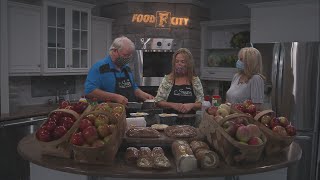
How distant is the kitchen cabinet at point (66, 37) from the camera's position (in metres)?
4.58

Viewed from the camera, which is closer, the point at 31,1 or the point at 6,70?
the point at 6,70

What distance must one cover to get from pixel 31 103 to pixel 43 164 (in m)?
3.50

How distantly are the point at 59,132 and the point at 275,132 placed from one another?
1086 millimetres

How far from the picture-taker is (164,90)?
3234mm

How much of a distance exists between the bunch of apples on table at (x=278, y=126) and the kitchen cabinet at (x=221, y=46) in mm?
3774

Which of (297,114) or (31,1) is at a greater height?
(31,1)

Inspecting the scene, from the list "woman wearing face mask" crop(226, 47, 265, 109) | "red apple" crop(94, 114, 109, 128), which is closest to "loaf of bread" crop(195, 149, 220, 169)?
"red apple" crop(94, 114, 109, 128)

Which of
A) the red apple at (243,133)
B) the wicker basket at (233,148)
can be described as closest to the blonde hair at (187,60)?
the wicker basket at (233,148)

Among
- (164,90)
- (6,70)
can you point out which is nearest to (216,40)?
(164,90)

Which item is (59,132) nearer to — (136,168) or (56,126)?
(56,126)

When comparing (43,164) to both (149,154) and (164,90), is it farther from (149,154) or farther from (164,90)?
(164,90)

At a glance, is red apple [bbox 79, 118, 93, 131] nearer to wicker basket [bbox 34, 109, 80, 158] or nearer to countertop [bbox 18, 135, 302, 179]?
wicker basket [bbox 34, 109, 80, 158]

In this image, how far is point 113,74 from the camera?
3.34 m

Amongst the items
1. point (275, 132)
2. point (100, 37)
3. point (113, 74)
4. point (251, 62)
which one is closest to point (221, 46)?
point (100, 37)
